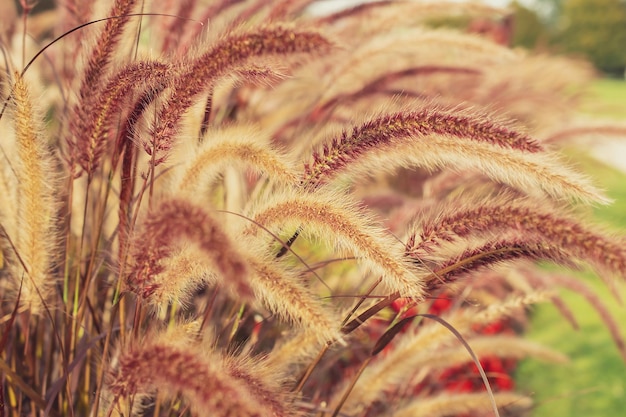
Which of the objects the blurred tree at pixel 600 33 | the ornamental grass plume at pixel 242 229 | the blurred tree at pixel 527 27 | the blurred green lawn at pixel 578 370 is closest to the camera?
the ornamental grass plume at pixel 242 229

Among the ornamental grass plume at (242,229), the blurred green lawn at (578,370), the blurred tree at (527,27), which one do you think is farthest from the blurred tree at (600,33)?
the ornamental grass plume at (242,229)

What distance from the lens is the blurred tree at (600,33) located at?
42719mm

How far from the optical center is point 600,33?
42.7 m

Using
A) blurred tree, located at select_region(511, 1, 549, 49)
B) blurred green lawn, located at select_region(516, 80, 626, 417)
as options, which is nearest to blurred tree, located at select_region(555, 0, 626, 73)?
blurred tree, located at select_region(511, 1, 549, 49)

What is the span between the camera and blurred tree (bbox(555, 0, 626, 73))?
4272 cm

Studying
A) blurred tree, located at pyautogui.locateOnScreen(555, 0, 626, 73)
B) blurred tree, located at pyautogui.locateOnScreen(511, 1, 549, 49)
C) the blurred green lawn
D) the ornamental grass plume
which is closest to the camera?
the ornamental grass plume

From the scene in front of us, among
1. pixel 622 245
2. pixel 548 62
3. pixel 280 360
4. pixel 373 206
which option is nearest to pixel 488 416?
pixel 373 206

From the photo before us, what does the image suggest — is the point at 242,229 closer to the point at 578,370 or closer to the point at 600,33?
the point at 578,370

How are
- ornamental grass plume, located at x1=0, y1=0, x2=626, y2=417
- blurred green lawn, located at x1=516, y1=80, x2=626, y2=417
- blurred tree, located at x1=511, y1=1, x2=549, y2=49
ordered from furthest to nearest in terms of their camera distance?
1. blurred tree, located at x1=511, y1=1, x2=549, y2=49
2. blurred green lawn, located at x1=516, y1=80, x2=626, y2=417
3. ornamental grass plume, located at x1=0, y1=0, x2=626, y2=417

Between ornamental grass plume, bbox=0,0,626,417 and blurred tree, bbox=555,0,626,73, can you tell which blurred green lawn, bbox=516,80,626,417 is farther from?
blurred tree, bbox=555,0,626,73

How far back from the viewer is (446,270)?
50.8 inches

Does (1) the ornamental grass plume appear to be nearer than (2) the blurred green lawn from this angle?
Yes

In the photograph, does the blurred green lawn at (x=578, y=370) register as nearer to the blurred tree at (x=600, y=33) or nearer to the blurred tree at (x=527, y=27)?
the blurred tree at (x=527, y=27)

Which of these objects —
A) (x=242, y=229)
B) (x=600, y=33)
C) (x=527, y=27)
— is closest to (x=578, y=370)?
(x=242, y=229)
